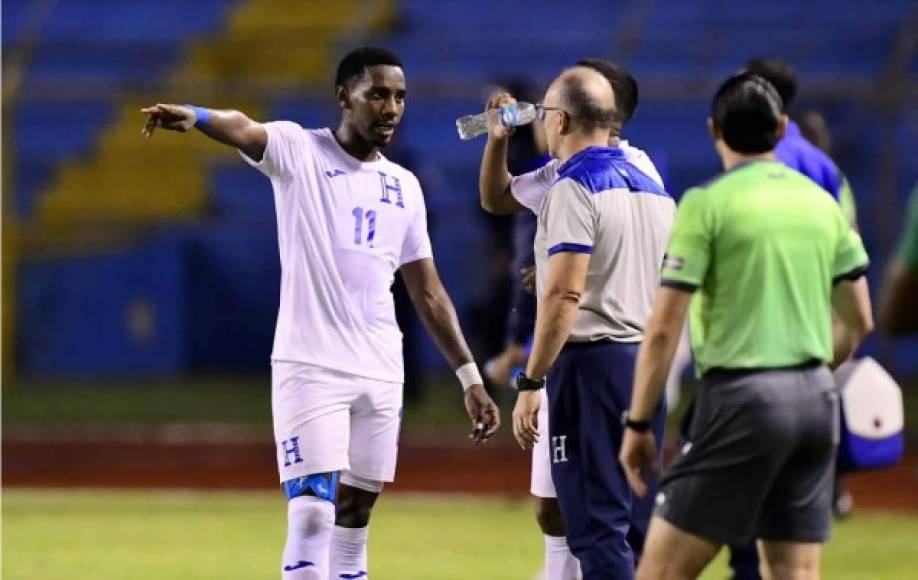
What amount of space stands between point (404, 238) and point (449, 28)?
63.1 ft

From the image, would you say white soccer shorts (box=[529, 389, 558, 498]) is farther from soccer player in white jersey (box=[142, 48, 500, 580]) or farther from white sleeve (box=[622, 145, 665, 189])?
white sleeve (box=[622, 145, 665, 189])

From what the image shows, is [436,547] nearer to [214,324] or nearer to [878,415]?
[878,415]

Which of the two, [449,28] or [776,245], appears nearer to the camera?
[776,245]

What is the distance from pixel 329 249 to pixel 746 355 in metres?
2.37

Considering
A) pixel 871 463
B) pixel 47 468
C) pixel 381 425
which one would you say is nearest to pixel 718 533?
pixel 871 463

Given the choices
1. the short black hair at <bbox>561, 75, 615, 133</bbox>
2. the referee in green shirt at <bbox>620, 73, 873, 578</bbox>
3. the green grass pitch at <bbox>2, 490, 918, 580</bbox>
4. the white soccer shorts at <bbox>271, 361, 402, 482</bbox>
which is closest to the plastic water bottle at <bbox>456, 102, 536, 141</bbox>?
the short black hair at <bbox>561, 75, 615, 133</bbox>

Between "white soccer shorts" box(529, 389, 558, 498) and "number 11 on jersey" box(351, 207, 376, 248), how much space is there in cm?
95

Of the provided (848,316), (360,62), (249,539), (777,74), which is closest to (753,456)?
(848,316)

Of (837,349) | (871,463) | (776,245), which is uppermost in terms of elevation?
(776,245)

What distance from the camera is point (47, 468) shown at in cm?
1723

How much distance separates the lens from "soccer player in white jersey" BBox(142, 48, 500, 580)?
26.3 ft

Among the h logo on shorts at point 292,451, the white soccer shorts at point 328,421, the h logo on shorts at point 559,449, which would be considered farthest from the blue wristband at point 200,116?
the h logo on shorts at point 559,449

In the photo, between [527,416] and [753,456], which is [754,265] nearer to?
[753,456]

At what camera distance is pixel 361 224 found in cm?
823
